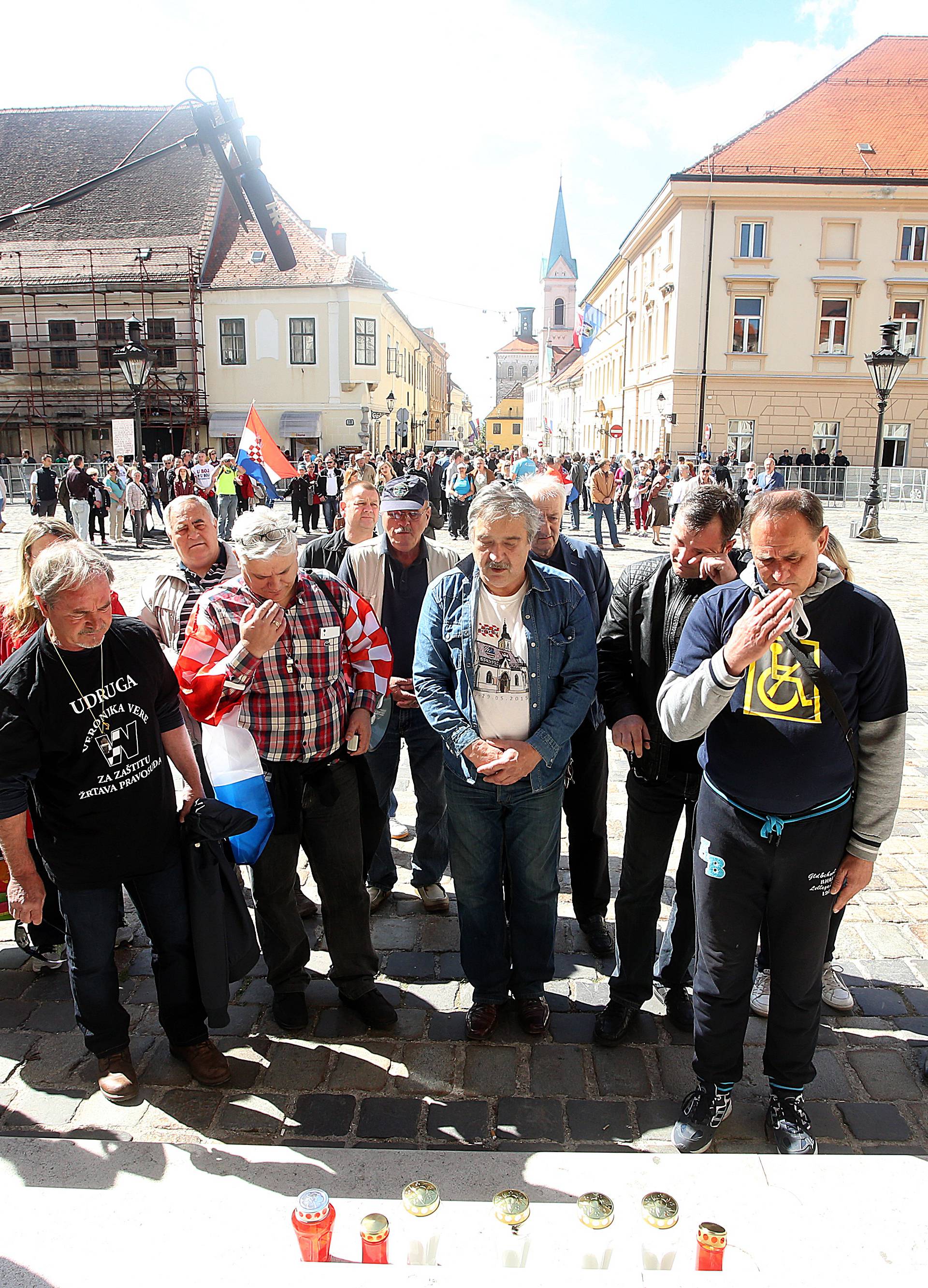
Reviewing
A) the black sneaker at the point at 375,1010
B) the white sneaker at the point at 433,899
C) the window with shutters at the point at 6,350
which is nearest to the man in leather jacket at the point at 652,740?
the black sneaker at the point at 375,1010

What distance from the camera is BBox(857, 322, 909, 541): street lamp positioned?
18.8 meters

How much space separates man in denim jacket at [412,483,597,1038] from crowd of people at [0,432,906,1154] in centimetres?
1

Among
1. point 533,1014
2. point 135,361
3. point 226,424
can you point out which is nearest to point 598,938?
point 533,1014

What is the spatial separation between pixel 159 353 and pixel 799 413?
1018 inches

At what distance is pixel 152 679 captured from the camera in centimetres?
303

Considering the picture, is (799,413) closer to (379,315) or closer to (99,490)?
(379,315)

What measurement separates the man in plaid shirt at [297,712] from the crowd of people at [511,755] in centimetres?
1

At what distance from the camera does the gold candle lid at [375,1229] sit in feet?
6.05

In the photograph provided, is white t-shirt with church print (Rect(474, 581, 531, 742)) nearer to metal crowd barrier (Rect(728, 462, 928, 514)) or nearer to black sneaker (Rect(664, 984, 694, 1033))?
black sneaker (Rect(664, 984, 694, 1033))

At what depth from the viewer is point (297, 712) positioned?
3.30 metres

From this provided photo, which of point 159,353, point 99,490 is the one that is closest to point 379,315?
point 159,353

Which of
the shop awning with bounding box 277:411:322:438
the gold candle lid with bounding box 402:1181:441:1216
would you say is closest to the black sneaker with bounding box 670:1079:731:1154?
the gold candle lid with bounding box 402:1181:441:1216

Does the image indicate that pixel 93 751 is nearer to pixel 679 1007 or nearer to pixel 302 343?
pixel 679 1007

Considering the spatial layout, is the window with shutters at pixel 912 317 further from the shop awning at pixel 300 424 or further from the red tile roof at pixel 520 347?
the red tile roof at pixel 520 347
